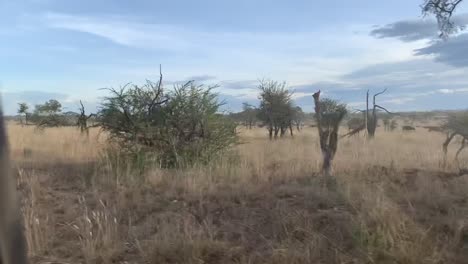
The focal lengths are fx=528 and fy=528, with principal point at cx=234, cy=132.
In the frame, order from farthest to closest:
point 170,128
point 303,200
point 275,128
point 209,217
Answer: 1. point 275,128
2. point 170,128
3. point 303,200
4. point 209,217

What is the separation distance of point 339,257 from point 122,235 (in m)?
2.96

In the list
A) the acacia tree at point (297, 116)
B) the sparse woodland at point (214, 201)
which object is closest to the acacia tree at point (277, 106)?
the acacia tree at point (297, 116)

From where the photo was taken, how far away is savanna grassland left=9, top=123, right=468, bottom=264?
6.27 meters

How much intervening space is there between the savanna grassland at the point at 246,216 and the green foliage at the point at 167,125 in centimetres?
166

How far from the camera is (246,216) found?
7949 millimetres

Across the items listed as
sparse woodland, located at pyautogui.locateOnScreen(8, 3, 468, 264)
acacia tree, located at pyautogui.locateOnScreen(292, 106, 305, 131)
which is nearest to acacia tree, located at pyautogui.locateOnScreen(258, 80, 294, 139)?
acacia tree, located at pyautogui.locateOnScreen(292, 106, 305, 131)

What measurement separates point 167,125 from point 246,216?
6.38 metres

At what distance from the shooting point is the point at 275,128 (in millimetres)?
31688

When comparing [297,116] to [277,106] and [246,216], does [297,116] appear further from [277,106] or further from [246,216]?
[246,216]

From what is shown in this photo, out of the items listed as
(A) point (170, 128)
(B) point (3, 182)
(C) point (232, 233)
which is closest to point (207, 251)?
(C) point (232, 233)

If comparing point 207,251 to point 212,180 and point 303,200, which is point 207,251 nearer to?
point 303,200

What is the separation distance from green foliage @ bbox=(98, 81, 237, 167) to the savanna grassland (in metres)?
1.66

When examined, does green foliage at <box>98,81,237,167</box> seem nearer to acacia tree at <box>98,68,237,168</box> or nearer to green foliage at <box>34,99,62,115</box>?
acacia tree at <box>98,68,237,168</box>

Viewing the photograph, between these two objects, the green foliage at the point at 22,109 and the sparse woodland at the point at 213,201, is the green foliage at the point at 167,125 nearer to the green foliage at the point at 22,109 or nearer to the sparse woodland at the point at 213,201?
the sparse woodland at the point at 213,201
